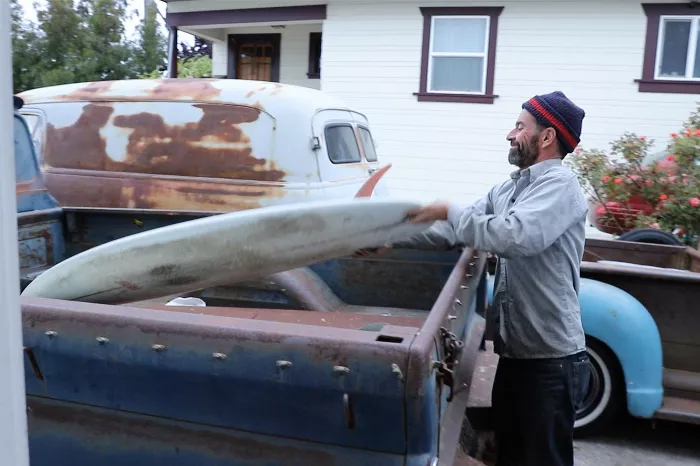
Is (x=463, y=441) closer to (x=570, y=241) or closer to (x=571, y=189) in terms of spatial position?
(x=570, y=241)

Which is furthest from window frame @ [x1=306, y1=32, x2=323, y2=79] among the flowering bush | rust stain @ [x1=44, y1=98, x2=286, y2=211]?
the flowering bush

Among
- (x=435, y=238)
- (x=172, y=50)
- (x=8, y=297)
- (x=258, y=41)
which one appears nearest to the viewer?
(x=8, y=297)

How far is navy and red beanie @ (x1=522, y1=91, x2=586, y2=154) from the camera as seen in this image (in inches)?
93.0

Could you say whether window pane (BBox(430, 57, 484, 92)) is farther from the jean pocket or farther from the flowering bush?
the jean pocket

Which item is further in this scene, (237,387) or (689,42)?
(689,42)

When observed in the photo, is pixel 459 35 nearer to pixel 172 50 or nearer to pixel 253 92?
pixel 253 92

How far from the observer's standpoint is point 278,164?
234 inches

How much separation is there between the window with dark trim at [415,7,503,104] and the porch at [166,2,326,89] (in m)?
2.65

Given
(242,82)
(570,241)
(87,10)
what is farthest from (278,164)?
(87,10)

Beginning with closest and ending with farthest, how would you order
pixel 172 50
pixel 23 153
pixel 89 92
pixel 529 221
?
pixel 529 221 < pixel 23 153 < pixel 89 92 < pixel 172 50

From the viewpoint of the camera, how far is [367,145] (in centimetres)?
744

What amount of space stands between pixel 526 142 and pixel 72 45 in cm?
1865

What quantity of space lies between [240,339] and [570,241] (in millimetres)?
1378

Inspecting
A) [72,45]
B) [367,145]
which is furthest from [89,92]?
[72,45]
